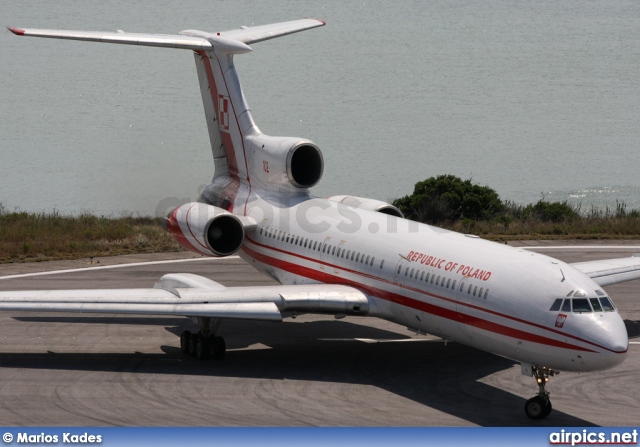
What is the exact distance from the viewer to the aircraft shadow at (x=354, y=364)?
23.3m

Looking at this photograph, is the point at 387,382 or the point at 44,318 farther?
the point at 44,318

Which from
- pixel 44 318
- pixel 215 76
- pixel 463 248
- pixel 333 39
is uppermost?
pixel 333 39

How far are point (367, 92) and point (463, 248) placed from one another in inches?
3390

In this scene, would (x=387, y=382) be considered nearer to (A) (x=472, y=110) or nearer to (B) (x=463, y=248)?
(B) (x=463, y=248)

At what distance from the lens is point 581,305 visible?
2138cm

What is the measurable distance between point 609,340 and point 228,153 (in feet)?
53.4

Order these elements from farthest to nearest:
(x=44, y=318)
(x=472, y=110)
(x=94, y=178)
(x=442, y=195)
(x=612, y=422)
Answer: (x=472, y=110), (x=94, y=178), (x=442, y=195), (x=44, y=318), (x=612, y=422)

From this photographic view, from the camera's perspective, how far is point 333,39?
127750 millimetres

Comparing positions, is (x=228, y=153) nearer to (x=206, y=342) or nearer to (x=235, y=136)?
(x=235, y=136)

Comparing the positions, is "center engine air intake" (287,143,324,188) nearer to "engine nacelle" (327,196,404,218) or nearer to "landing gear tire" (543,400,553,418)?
"engine nacelle" (327,196,404,218)

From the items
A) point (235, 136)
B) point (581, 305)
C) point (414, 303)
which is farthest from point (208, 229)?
point (581, 305)

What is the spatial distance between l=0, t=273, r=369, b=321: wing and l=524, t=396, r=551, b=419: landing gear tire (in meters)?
5.79

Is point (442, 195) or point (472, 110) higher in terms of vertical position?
point (472, 110)

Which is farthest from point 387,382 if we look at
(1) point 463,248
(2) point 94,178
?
(2) point 94,178
